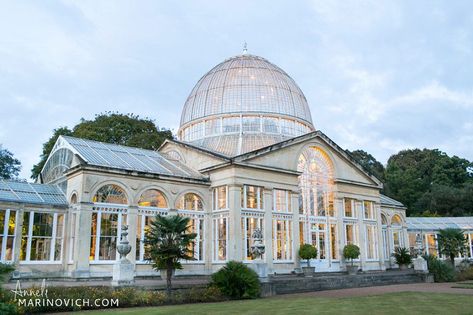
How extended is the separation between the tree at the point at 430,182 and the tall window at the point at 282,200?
3672 cm

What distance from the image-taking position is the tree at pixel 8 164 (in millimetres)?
46219

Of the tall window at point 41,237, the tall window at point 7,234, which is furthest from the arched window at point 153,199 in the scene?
the tall window at point 7,234

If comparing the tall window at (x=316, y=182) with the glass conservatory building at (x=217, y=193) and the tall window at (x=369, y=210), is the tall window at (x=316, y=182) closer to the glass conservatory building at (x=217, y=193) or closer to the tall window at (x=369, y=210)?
the glass conservatory building at (x=217, y=193)

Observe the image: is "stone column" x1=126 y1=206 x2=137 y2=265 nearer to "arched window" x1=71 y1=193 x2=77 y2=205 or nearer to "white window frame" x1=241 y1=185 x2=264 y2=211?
"arched window" x1=71 y1=193 x2=77 y2=205

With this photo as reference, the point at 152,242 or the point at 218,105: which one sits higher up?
the point at 218,105

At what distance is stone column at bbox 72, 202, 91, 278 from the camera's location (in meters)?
20.5

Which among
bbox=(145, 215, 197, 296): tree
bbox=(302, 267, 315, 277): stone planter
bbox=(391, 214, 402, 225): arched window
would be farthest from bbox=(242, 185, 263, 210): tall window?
bbox=(391, 214, 402, 225): arched window

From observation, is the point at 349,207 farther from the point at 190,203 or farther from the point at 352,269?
the point at 190,203

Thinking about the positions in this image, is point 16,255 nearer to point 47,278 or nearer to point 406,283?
point 47,278

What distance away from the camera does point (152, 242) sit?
17.4m

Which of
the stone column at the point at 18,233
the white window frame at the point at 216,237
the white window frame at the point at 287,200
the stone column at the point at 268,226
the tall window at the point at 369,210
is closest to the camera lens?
the stone column at the point at 18,233

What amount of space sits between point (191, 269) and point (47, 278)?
25.2ft

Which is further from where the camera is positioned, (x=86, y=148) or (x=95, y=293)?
(x=86, y=148)

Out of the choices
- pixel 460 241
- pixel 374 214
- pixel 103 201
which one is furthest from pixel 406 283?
pixel 103 201
